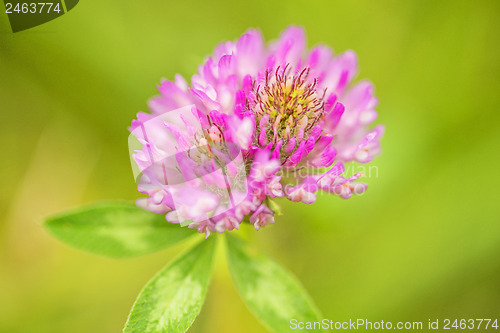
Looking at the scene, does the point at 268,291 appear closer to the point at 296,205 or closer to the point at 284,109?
the point at 284,109

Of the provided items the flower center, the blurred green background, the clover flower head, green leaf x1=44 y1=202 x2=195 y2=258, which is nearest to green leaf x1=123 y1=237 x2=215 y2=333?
green leaf x1=44 y1=202 x2=195 y2=258

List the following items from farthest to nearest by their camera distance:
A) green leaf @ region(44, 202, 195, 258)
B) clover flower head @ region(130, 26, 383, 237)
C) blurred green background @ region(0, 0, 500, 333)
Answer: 1. blurred green background @ region(0, 0, 500, 333)
2. green leaf @ region(44, 202, 195, 258)
3. clover flower head @ region(130, 26, 383, 237)

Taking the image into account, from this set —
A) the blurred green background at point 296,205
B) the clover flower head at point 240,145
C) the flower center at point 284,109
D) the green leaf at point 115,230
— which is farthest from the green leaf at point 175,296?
the blurred green background at point 296,205

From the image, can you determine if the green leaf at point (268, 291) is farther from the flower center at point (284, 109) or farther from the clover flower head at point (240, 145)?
the flower center at point (284, 109)

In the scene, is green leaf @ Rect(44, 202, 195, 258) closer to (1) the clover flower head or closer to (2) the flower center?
(1) the clover flower head

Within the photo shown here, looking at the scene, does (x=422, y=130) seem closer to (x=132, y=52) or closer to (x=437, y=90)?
(x=437, y=90)

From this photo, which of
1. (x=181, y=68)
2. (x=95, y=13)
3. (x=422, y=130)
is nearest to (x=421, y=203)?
(x=422, y=130)
